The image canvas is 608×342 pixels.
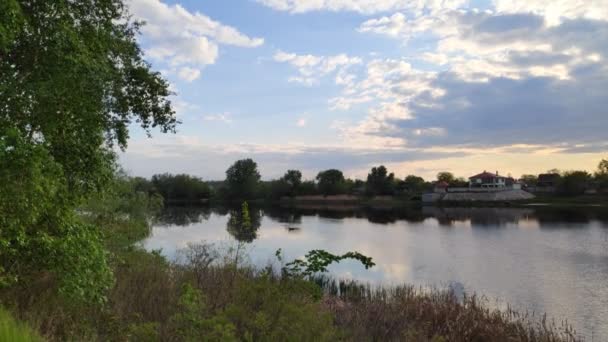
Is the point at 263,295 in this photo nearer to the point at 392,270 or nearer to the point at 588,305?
the point at 588,305

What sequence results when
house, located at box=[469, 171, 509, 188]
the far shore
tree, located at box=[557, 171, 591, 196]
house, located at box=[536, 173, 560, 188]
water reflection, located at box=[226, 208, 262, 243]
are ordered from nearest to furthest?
water reflection, located at box=[226, 208, 262, 243], the far shore, tree, located at box=[557, 171, 591, 196], house, located at box=[469, 171, 509, 188], house, located at box=[536, 173, 560, 188]

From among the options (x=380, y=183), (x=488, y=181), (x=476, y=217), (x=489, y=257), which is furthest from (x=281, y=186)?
(x=489, y=257)

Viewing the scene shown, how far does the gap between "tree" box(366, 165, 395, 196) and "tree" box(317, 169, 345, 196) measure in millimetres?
13467

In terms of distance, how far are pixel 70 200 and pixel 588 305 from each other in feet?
70.4

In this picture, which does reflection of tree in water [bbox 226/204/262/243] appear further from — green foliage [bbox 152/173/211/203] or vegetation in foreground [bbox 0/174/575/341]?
green foliage [bbox 152/173/211/203]

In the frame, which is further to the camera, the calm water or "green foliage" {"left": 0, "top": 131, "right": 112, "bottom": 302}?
the calm water

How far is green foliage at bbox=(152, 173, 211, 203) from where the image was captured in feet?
509

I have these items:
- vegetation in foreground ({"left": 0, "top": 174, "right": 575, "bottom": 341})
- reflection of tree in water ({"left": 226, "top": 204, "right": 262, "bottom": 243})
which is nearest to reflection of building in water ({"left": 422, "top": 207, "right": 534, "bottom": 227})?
reflection of tree in water ({"left": 226, "top": 204, "right": 262, "bottom": 243})

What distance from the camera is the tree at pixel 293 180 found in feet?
504

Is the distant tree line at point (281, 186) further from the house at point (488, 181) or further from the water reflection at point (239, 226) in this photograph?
the water reflection at point (239, 226)

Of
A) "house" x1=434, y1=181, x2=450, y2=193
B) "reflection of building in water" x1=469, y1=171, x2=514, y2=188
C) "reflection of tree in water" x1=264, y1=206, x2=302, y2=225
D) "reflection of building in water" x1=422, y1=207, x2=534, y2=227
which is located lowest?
"reflection of tree in water" x1=264, y1=206, x2=302, y2=225

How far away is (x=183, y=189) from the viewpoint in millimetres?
155125

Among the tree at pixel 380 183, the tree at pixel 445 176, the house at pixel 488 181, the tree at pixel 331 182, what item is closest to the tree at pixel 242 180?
the tree at pixel 331 182

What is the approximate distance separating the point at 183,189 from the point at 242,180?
70.2 feet
